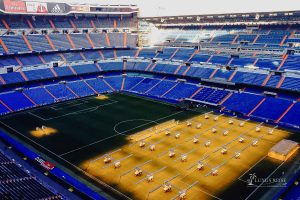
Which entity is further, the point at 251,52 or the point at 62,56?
the point at 62,56

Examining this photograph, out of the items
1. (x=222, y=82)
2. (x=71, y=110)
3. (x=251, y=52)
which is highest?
(x=251, y=52)

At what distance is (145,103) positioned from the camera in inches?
2687

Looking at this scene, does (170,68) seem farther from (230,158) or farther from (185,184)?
(185,184)

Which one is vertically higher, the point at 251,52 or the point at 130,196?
the point at 251,52

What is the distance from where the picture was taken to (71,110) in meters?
63.0

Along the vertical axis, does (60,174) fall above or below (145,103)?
above

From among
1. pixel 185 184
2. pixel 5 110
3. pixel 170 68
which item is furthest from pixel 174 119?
pixel 5 110

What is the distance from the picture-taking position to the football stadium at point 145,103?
3400cm

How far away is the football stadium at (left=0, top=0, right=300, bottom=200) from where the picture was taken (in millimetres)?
34000

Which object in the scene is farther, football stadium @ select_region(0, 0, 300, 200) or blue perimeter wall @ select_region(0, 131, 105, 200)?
football stadium @ select_region(0, 0, 300, 200)

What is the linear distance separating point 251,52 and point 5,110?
64.9m

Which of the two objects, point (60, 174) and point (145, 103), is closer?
point (60, 174)

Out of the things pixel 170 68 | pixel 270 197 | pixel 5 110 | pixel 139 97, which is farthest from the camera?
pixel 170 68

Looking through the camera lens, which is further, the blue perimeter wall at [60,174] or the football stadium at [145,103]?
the football stadium at [145,103]
